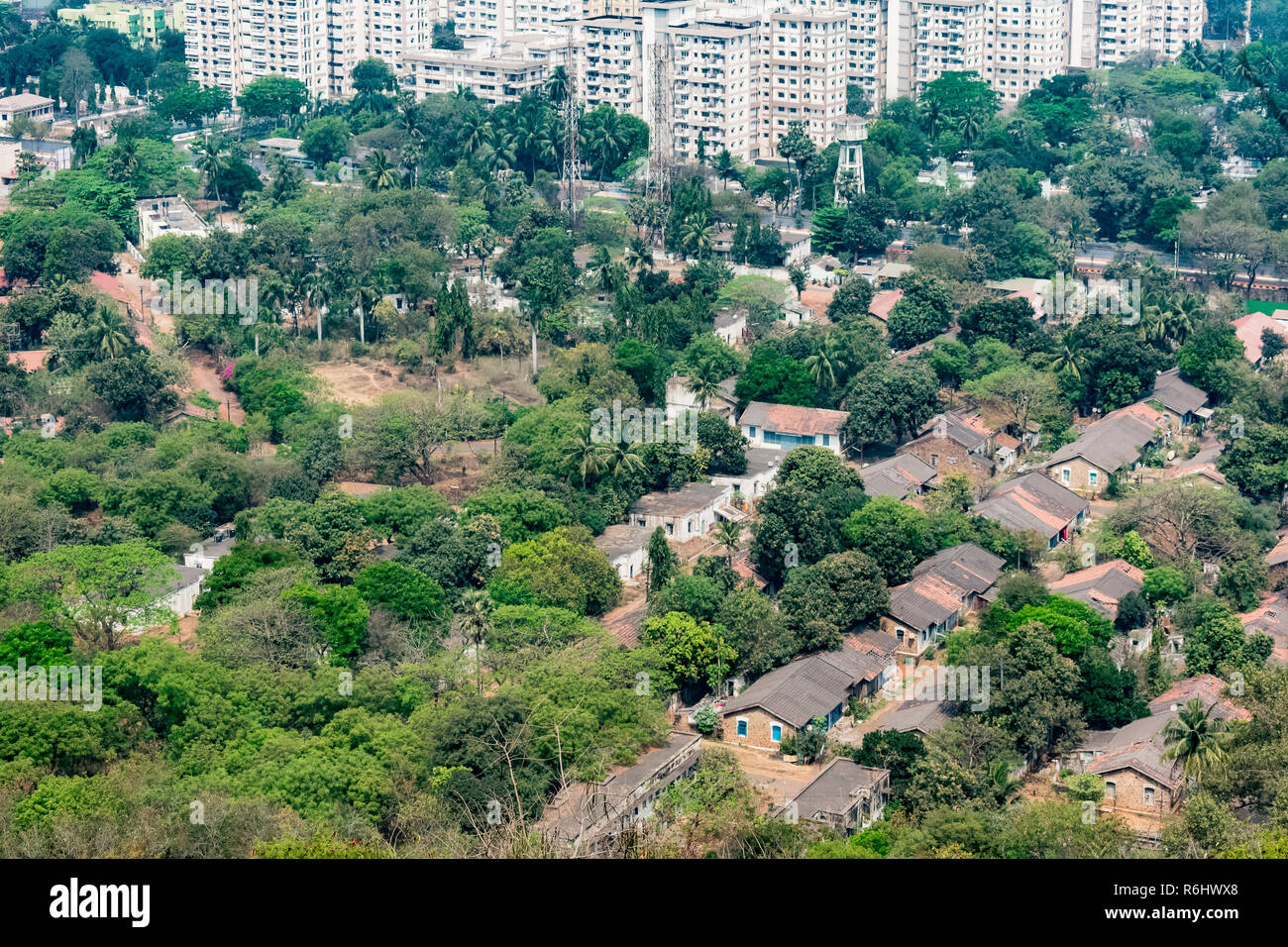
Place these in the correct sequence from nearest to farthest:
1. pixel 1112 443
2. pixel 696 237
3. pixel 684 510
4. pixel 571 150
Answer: pixel 684 510 < pixel 1112 443 < pixel 696 237 < pixel 571 150

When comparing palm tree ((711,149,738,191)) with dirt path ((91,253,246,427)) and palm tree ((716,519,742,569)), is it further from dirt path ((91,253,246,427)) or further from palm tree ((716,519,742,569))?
palm tree ((716,519,742,569))

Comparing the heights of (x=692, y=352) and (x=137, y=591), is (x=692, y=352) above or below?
above

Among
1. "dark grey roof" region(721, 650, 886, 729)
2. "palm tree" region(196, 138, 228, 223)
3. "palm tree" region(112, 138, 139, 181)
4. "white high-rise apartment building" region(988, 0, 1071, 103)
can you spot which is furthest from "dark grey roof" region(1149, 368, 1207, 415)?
"palm tree" region(112, 138, 139, 181)

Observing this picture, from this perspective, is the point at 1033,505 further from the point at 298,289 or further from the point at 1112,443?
the point at 298,289

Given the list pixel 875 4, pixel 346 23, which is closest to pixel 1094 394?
pixel 875 4

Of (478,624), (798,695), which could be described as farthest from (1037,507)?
(478,624)
